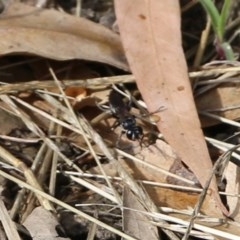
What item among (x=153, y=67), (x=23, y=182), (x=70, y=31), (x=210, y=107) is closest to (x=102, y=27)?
(x=70, y=31)

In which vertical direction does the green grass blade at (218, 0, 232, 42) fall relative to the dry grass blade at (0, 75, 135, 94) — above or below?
above

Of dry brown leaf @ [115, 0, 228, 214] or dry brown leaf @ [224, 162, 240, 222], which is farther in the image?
dry brown leaf @ [115, 0, 228, 214]

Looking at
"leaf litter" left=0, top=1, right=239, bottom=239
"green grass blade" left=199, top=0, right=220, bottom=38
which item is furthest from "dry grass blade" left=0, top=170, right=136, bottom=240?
"green grass blade" left=199, top=0, right=220, bottom=38

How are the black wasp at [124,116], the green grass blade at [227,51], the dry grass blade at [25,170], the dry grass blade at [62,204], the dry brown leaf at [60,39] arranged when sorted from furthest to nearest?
the green grass blade at [227,51], the dry brown leaf at [60,39], the black wasp at [124,116], the dry grass blade at [25,170], the dry grass blade at [62,204]

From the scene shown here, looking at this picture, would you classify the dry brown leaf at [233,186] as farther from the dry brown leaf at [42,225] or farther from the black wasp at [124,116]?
the dry brown leaf at [42,225]

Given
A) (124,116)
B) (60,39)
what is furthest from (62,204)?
(60,39)

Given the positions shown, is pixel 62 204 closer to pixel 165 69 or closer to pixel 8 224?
pixel 8 224

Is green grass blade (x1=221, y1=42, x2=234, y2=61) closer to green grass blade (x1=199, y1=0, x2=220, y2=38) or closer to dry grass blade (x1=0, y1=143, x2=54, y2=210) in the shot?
green grass blade (x1=199, y1=0, x2=220, y2=38)

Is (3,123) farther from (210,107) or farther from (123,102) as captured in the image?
(210,107)

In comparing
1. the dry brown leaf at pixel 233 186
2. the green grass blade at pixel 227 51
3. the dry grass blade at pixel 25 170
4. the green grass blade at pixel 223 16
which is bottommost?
the dry brown leaf at pixel 233 186

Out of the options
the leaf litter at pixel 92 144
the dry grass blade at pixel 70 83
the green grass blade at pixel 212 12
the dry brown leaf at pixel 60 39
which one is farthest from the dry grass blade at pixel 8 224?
the green grass blade at pixel 212 12
